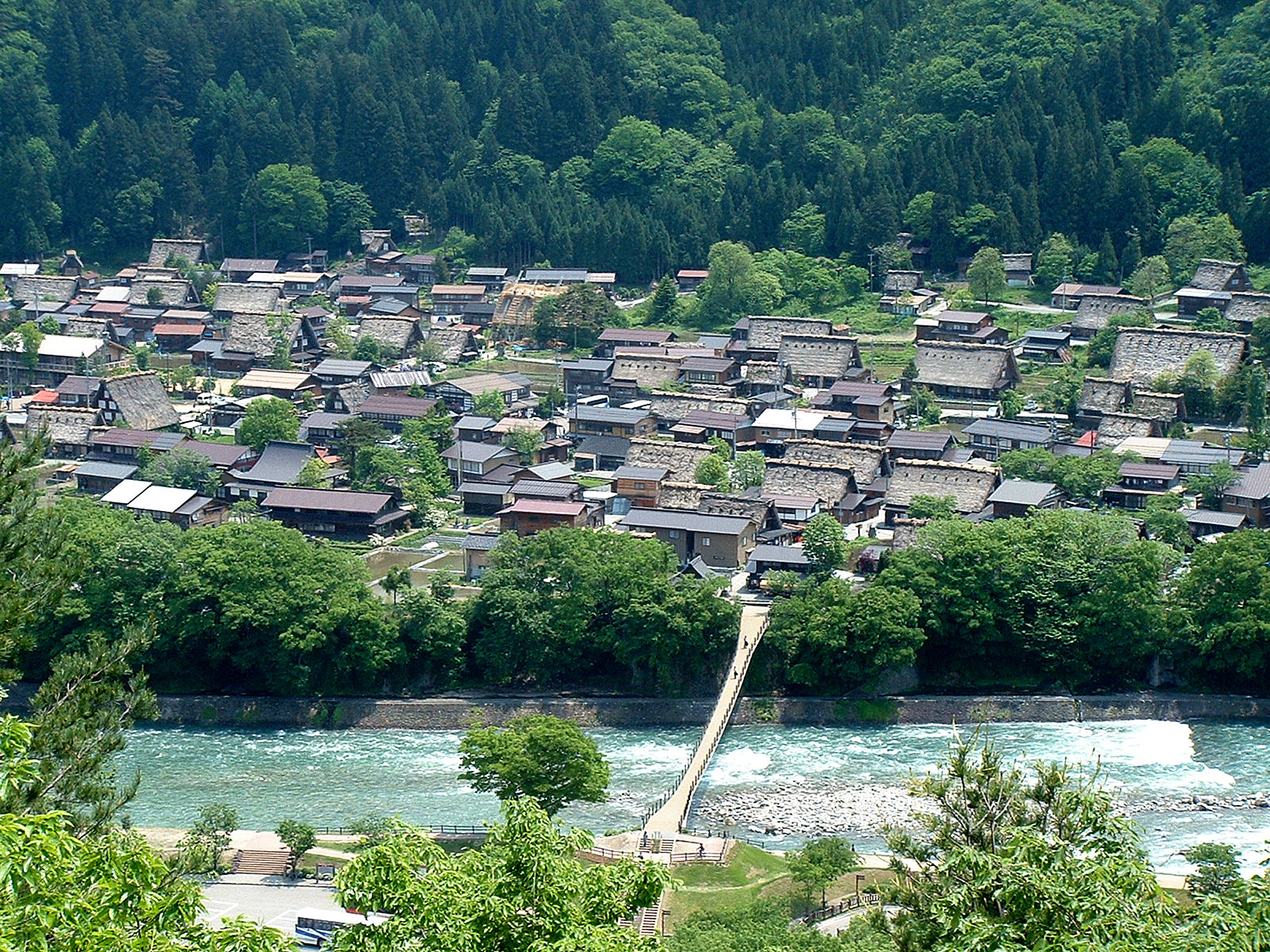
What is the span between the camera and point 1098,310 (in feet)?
128

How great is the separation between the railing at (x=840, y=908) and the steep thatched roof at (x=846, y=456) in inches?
514

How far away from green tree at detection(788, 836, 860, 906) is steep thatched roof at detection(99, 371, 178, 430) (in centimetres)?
2073

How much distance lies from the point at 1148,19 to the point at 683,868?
41.0 meters

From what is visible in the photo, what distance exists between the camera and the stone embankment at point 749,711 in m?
24.0

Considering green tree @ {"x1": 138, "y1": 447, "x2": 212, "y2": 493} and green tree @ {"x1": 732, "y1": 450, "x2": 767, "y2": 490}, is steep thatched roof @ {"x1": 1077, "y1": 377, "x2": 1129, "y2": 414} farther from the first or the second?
green tree @ {"x1": 138, "y1": 447, "x2": 212, "y2": 493}

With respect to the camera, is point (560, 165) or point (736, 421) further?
point (560, 165)

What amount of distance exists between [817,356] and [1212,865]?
20.8 metres

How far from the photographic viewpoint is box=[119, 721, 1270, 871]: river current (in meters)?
21.0

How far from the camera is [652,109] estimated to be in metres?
56.7

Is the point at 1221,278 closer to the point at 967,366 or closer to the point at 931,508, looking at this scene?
the point at 967,366

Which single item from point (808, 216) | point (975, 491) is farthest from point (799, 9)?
point (975, 491)

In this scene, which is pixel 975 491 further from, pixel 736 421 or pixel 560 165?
pixel 560 165

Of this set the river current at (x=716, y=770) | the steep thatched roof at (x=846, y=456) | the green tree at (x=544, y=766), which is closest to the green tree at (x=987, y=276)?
the steep thatched roof at (x=846, y=456)

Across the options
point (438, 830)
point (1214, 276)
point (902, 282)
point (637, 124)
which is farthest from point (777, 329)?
point (438, 830)
